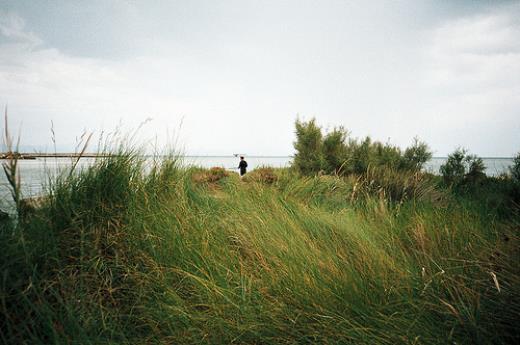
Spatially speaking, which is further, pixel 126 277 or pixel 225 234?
pixel 225 234

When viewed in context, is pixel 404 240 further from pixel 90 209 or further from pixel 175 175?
pixel 90 209

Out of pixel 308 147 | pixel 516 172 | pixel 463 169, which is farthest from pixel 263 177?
pixel 463 169

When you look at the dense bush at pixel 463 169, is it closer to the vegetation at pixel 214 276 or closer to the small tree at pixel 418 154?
the small tree at pixel 418 154

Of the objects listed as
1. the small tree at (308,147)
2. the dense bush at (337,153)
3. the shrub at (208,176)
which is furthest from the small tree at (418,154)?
the shrub at (208,176)

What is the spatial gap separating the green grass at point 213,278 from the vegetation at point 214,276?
1 centimetres

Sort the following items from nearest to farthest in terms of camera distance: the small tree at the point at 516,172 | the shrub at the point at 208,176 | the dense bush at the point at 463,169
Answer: the small tree at the point at 516,172, the shrub at the point at 208,176, the dense bush at the point at 463,169

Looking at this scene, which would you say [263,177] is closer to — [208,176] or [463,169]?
[208,176]

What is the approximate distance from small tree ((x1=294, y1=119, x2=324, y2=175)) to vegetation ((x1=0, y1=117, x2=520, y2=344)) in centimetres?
746

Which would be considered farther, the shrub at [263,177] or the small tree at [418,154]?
the small tree at [418,154]

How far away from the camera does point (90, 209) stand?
7.23ft

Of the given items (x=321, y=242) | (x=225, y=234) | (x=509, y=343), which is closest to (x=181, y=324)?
(x=225, y=234)

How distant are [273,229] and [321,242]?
0.50 metres

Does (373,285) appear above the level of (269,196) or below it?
below

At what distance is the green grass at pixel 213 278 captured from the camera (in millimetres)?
1460
